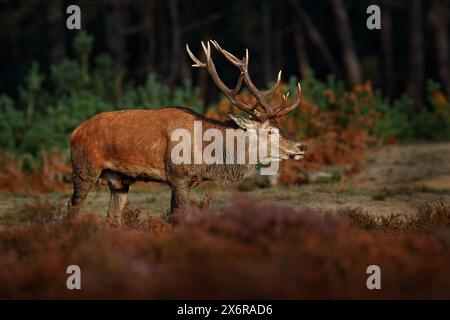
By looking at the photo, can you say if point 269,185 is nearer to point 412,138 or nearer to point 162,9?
point 412,138

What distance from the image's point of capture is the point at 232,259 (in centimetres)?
762

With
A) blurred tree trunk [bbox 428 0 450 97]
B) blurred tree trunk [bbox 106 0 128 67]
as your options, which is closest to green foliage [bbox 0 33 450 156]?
blurred tree trunk [bbox 106 0 128 67]

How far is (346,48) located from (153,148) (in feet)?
64.0

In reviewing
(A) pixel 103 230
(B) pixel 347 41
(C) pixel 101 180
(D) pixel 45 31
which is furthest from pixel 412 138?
(D) pixel 45 31

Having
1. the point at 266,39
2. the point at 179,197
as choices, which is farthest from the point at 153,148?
the point at 266,39

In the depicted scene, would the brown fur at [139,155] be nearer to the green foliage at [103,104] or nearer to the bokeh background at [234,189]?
the bokeh background at [234,189]

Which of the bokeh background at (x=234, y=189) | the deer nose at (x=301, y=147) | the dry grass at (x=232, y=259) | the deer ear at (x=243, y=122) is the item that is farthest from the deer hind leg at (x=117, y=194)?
the deer nose at (x=301, y=147)

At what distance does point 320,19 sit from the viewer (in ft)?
148

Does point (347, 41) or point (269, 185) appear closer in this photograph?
point (269, 185)

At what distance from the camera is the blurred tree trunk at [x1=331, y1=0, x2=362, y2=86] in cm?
2895

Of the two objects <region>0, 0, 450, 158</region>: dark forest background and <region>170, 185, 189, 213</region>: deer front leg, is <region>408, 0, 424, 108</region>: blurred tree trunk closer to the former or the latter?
<region>0, 0, 450, 158</region>: dark forest background

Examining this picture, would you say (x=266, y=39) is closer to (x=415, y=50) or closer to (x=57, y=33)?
(x=57, y=33)
